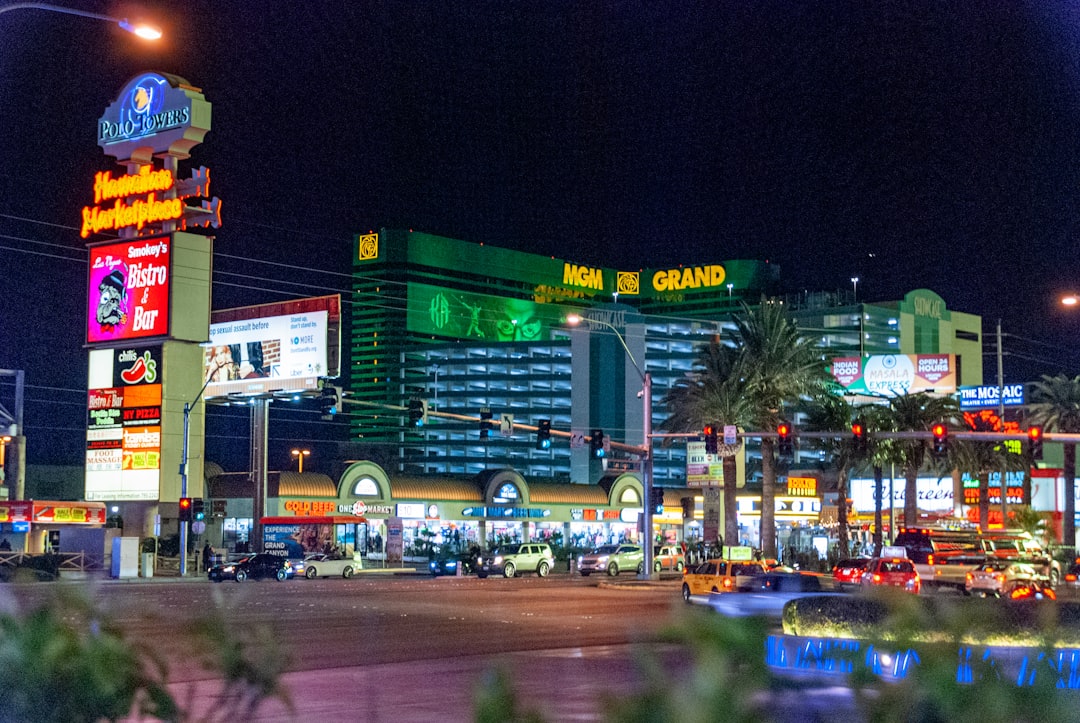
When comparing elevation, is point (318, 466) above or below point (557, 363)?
below

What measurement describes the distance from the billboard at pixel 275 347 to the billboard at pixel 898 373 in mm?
48071

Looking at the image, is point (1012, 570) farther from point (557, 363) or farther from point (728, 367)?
point (557, 363)

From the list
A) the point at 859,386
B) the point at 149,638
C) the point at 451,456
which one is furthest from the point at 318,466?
the point at 149,638

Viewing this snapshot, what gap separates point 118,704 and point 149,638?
1.81 meters

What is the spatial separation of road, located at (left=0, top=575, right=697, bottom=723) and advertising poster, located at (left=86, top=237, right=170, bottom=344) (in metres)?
19.7

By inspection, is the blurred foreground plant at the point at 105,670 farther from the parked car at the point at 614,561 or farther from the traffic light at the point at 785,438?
the parked car at the point at 614,561

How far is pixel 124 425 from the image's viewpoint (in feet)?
211

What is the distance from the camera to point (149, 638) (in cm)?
735

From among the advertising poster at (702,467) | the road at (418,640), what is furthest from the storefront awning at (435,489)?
the road at (418,640)

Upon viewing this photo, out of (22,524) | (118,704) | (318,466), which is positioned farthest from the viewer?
(318,466)

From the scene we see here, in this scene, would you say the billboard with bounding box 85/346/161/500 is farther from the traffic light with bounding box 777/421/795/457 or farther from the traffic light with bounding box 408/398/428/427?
the traffic light with bounding box 777/421/795/457

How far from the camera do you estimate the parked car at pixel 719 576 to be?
3838cm

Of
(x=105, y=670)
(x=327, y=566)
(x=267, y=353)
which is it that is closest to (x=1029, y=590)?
(x=327, y=566)

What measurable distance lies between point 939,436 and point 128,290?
4146 centimetres
